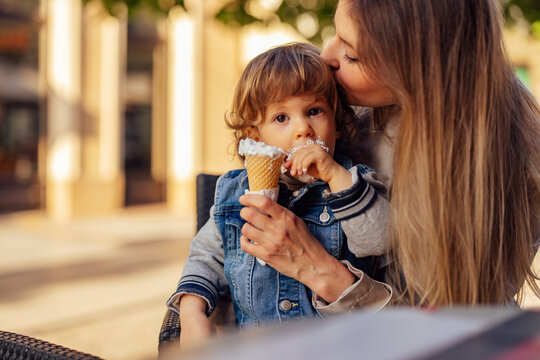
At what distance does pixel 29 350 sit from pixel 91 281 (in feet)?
16.3

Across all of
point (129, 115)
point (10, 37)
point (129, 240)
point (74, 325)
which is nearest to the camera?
point (74, 325)

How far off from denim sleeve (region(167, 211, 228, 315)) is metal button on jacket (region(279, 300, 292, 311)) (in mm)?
215

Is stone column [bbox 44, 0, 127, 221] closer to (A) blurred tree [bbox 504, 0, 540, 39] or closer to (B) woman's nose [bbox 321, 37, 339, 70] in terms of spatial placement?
(A) blurred tree [bbox 504, 0, 540, 39]

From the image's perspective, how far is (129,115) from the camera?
41.2ft

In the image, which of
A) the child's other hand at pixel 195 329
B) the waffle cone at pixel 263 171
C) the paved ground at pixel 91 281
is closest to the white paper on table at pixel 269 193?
the waffle cone at pixel 263 171

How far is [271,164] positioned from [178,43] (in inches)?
463

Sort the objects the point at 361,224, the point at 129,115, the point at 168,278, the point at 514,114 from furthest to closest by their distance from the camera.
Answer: the point at 129,115 → the point at 168,278 → the point at 514,114 → the point at 361,224

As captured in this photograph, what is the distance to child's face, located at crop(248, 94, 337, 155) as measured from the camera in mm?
1742

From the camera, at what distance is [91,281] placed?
603 cm

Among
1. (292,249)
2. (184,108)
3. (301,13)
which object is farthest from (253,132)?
(184,108)

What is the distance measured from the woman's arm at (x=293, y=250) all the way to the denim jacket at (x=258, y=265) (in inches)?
3.5

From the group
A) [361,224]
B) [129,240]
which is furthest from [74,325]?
[129,240]

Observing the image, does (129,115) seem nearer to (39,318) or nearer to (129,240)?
(129,240)

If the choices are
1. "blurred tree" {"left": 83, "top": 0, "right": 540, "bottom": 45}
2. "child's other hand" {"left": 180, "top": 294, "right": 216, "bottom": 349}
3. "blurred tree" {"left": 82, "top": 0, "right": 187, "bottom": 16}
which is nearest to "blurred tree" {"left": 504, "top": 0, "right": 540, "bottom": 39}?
"blurred tree" {"left": 83, "top": 0, "right": 540, "bottom": 45}
